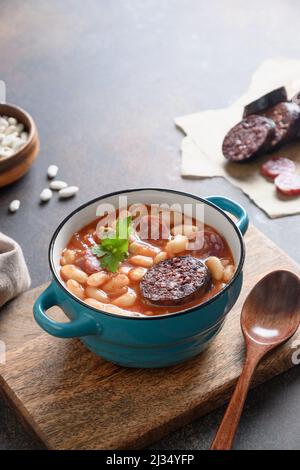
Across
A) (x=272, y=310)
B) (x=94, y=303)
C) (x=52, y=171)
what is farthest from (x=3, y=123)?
(x=272, y=310)

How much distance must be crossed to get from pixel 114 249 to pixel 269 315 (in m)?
0.44

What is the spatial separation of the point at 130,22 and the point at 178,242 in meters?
2.13

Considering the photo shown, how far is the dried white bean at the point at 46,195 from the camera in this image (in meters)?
2.57

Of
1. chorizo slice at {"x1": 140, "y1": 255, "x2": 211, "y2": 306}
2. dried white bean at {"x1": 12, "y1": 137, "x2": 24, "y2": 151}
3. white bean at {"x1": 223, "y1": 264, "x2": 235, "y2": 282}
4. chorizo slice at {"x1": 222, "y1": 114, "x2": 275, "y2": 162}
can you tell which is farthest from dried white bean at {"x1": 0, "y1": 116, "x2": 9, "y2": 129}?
white bean at {"x1": 223, "y1": 264, "x2": 235, "y2": 282}

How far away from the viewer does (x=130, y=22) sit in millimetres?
3660

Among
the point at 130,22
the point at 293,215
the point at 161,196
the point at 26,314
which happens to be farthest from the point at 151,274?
the point at 130,22

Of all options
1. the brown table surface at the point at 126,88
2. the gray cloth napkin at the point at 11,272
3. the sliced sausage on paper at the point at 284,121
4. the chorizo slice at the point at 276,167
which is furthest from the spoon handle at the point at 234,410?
the sliced sausage on paper at the point at 284,121

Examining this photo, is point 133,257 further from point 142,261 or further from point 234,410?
point 234,410

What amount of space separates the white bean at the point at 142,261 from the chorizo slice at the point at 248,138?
980mm

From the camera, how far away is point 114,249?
1826 millimetres

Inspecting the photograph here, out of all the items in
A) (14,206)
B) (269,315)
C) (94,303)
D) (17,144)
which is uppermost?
(94,303)

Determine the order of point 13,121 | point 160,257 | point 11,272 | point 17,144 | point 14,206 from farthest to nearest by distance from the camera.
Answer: point 13,121, point 17,144, point 14,206, point 11,272, point 160,257

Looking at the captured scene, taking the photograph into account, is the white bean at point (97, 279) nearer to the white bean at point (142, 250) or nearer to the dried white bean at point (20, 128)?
the white bean at point (142, 250)
